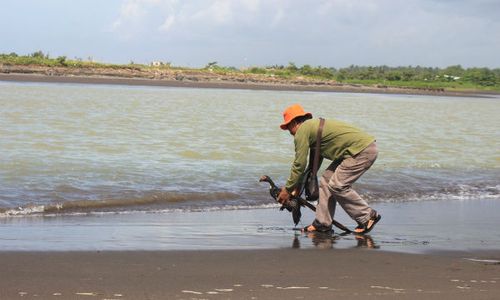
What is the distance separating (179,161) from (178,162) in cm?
17

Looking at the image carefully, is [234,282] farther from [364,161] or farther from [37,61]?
[37,61]

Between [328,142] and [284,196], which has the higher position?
[328,142]

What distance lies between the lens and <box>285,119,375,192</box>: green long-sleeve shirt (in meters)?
7.96

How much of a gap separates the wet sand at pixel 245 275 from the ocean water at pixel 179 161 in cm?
343

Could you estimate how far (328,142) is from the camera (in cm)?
816

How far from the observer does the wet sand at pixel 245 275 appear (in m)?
5.45

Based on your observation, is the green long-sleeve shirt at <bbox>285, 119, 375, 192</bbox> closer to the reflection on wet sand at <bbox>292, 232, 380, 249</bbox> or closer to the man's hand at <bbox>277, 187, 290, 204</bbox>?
the man's hand at <bbox>277, 187, 290, 204</bbox>

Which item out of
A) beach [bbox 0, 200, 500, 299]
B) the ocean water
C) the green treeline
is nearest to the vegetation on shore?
the green treeline

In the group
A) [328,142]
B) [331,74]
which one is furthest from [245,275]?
[331,74]

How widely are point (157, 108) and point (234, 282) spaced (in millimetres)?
26223

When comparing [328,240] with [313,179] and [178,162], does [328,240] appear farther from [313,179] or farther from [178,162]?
[178,162]

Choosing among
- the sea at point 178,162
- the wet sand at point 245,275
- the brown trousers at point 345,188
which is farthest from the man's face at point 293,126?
the sea at point 178,162

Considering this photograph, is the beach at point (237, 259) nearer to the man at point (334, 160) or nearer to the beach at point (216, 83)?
the man at point (334, 160)

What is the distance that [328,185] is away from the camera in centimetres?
834
